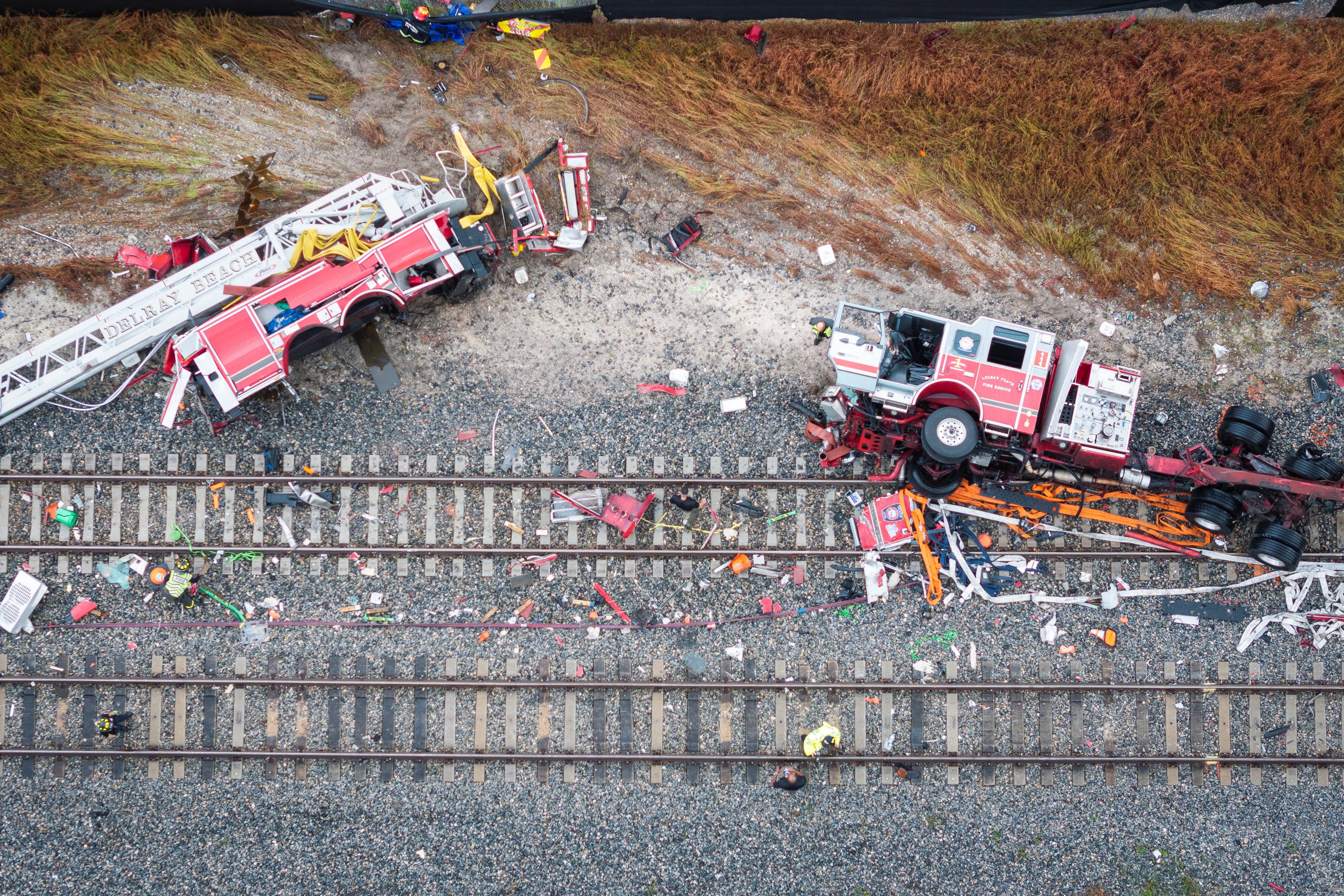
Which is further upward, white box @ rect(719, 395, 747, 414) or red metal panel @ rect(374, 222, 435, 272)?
red metal panel @ rect(374, 222, 435, 272)

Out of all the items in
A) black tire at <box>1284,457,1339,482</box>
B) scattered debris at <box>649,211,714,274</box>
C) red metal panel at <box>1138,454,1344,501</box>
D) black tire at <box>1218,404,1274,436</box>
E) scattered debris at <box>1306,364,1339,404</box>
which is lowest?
red metal panel at <box>1138,454,1344,501</box>

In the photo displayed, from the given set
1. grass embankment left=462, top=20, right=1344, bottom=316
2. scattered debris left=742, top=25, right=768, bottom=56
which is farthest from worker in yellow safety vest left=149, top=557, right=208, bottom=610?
scattered debris left=742, top=25, right=768, bottom=56

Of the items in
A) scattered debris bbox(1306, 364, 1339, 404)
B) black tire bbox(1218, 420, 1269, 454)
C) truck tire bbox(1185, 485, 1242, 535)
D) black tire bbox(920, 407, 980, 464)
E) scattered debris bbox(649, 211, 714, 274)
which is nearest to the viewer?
black tire bbox(920, 407, 980, 464)

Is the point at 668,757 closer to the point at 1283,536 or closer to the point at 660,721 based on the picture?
the point at 660,721

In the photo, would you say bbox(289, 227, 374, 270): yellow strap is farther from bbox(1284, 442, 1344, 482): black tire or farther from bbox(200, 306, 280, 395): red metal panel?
bbox(1284, 442, 1344, 482): black tire

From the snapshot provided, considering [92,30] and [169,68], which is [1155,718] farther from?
[92,30]

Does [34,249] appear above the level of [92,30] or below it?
below

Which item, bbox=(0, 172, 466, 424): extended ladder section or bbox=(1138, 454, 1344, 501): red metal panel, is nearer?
bbox=(1138, 454, 1344, 501): red metal panel

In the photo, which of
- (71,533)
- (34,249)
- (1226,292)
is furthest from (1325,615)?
(34,249)
